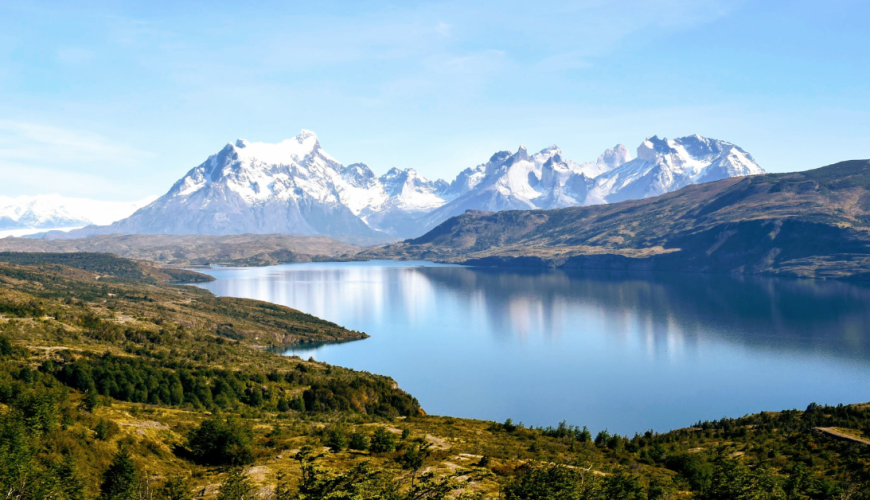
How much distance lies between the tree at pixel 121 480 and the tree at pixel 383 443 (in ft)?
58.7

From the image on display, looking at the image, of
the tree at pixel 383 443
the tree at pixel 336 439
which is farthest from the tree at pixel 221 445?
the tree at pixel 383 443

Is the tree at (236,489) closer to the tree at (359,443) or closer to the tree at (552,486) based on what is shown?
the tree at (359,443)

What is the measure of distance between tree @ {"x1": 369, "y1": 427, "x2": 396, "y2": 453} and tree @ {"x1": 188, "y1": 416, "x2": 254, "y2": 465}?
385 inches

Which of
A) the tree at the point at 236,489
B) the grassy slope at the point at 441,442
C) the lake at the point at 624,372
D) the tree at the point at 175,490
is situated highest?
the tree at the point at 236,489

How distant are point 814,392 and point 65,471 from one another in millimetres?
139603

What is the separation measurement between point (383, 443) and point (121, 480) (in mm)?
19696

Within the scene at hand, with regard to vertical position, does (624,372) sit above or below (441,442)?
below

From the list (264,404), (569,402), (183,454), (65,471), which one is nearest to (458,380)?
(569,402)

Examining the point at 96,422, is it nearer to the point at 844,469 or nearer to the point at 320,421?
the point at 320,421

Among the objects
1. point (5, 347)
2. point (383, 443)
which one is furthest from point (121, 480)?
point (5, 347)

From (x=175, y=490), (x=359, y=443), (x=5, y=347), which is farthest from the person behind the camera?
(x=5, y=347)

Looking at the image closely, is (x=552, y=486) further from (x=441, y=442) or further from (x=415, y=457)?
(x=441, y=442)

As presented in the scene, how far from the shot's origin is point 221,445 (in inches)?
1855

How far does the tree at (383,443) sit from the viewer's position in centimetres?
4966
